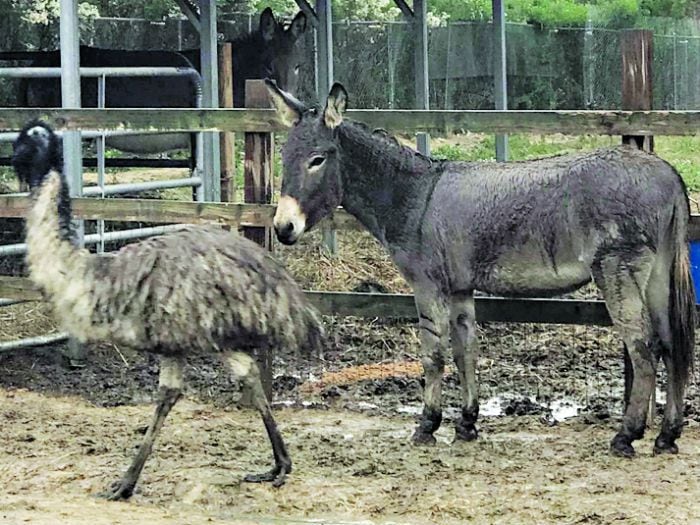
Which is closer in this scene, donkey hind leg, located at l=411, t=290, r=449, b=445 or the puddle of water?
donkey hind leg, located at l=411, t=290, r=449, b=445

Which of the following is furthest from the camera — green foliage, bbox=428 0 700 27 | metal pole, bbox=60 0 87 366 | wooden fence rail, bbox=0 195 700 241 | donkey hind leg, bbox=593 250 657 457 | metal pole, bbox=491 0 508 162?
green foliage, bbox=428 0 700 27

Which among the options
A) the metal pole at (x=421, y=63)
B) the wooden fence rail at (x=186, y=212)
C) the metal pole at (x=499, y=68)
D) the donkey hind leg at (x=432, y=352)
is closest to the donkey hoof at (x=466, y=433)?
the donkey hind leg at (x=432, y=352)

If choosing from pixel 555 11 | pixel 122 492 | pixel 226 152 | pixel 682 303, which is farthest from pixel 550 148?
pixel 122 492

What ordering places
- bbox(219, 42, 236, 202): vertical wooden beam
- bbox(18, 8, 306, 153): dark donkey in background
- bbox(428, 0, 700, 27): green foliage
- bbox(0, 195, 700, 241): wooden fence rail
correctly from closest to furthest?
bbox(0, 195, 700, 241): wooden fence rail → bbox(219, 42, 236, 202): vertical wooden beam → bbox(18, 8, 306, 153): dark donkey in background → bbox(428, 0, 700, 27): green foliage

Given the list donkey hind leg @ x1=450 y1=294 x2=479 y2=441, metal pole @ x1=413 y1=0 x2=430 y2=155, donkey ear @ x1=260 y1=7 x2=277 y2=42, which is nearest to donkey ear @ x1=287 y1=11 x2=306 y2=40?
donkey ear @ x1=260 y1=7 x2=277 y2=42

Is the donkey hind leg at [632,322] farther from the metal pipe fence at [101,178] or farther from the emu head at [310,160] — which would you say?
the metal pipe fence at [101,178]

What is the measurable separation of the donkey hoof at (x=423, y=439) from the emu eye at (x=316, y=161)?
4.61ft

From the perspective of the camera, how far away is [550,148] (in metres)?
19.0

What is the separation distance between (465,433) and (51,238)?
2.25 metres

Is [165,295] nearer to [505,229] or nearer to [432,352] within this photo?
[432,352]

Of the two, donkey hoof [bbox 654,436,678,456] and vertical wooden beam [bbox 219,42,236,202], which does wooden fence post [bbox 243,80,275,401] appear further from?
vertical wooden beam [bbox 219,42,236,202]

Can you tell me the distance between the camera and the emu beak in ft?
20.1

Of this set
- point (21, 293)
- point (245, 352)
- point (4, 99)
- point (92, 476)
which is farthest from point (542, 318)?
point (4, 99)

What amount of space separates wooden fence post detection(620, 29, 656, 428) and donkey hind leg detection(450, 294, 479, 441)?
2.55ft
